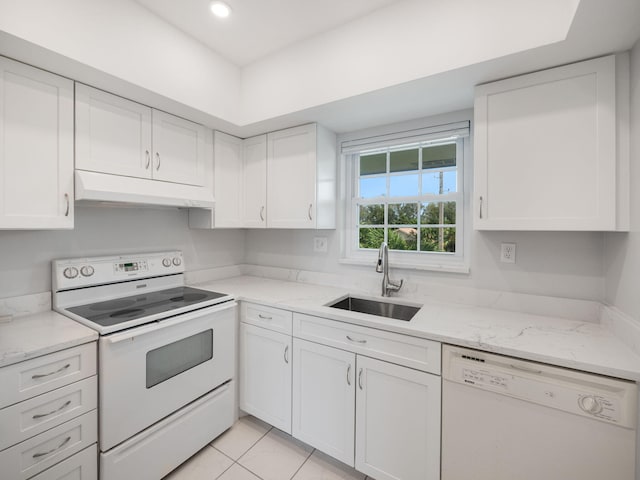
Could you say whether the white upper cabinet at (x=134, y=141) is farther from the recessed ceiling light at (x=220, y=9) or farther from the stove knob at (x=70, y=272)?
the recessed ceiling light at (x=220, y=9)

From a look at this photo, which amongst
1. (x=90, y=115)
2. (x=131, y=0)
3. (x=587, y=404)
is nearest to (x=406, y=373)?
(x=587, y=404)

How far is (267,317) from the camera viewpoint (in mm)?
1877

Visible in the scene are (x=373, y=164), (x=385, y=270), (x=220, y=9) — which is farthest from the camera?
(x=373, y=164)

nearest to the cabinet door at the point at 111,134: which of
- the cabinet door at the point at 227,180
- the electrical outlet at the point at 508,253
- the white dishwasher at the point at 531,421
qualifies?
the cabinet door at the point at 227,180

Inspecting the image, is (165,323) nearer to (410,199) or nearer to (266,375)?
(266,375)

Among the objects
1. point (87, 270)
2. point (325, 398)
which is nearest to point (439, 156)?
point (325, 398)

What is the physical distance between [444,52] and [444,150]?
0.74 meters

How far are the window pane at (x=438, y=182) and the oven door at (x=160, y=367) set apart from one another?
160 centimetres

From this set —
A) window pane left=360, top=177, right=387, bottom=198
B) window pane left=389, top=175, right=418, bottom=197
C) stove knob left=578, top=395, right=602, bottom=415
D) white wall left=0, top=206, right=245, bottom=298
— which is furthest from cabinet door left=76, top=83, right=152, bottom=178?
stove knob left=578, top=395, right=602, bottom=415

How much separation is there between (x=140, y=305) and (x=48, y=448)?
0.72m

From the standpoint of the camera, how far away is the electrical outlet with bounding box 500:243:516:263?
1679 millimetres

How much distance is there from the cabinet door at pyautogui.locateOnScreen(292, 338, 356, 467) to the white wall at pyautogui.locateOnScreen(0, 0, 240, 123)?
1708 mm

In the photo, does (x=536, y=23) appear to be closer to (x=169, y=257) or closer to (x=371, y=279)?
(x=371, y=279)

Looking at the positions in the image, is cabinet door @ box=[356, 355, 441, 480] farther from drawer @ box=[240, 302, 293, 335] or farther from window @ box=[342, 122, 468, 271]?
window @ box=[342, 122, 468, 271]
